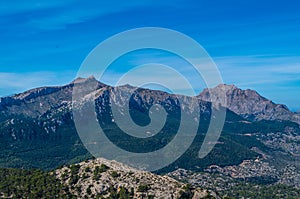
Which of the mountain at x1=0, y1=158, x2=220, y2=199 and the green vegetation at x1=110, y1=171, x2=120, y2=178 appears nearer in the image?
the mountain at x1=0, y1=158, x2=220, y2=199

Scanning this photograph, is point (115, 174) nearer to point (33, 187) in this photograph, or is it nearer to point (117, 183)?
point (117, 183)

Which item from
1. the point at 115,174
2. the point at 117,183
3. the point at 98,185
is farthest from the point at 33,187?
the point at 117,183

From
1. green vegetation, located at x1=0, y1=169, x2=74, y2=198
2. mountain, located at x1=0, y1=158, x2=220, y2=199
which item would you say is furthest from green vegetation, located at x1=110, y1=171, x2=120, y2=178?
green vegetation, located at x1=0, y1=169, x2=74, y2=198

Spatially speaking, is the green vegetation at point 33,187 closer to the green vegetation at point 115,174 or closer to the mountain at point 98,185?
the mountain at point 98,185

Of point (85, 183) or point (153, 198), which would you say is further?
point (85, 183)

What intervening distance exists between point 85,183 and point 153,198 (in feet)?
74.6

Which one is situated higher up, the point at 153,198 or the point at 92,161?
the point at 92,161

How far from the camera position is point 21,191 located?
122m

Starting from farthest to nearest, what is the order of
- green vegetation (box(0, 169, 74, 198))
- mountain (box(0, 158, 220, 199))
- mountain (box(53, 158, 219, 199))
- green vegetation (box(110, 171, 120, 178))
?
green vegetation (box(110, 171, 120, 178)) < green vegetation (box(0, 169, 74, 198)) < mountain (box(0, 158, 220, 199)) < mountain (box(53, 158, 219, 199))

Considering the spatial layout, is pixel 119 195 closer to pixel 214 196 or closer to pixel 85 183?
pixel 85 183

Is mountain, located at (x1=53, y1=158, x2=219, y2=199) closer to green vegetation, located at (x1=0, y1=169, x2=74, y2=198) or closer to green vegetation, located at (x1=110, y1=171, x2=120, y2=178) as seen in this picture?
green vegetation, located at (x1=110, y1=171, x2=120, y2=178)

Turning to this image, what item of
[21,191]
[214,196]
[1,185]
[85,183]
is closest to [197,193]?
[214,196]

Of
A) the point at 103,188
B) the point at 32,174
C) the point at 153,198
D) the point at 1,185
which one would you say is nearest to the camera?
the point at 153,198

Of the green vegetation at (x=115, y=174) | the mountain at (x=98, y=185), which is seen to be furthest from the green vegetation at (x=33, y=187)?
the green vegetation at (x=115, y=174)
